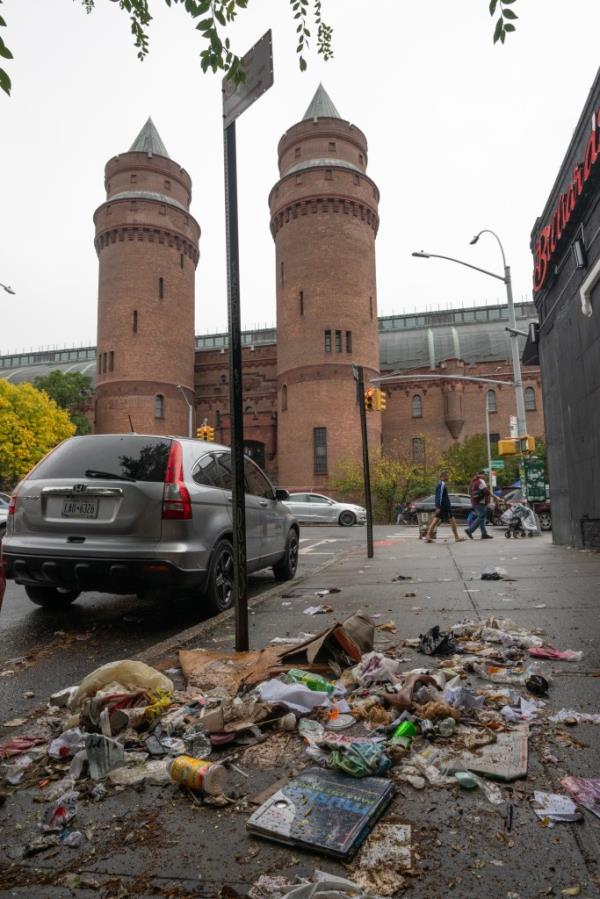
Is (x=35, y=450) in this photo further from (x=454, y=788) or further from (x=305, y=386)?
(x=454, y=788)

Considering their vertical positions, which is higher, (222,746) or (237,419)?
(237,419)

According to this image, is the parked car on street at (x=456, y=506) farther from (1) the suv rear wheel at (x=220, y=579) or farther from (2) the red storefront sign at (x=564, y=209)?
(1) the suv rear wheel at (x=220, y=579)

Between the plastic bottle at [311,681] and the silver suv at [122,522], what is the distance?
2.10 meters

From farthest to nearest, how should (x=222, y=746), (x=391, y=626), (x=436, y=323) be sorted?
(x=436, y=323) → (x=391, y=626) → (x=222, y=746)

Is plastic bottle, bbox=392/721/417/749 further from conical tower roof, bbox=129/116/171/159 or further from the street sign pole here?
conical tower roof, bbox=129/116/171/159

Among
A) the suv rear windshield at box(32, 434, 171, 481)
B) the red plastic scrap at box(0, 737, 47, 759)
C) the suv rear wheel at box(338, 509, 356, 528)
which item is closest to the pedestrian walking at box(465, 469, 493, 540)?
the suv rear wheel at box(338, 509, 356, 528)

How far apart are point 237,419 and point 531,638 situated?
252cm

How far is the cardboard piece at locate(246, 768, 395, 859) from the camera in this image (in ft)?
6.10

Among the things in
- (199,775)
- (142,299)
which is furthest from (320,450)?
(199,775)

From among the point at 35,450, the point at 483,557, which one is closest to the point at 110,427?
the point at 35,450

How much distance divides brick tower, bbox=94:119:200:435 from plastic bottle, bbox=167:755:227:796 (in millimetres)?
47277

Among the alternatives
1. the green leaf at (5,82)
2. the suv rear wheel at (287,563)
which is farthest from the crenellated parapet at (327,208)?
the green leaf at (5,82)

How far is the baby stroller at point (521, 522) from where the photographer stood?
18.9 m

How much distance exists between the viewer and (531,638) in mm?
4191
